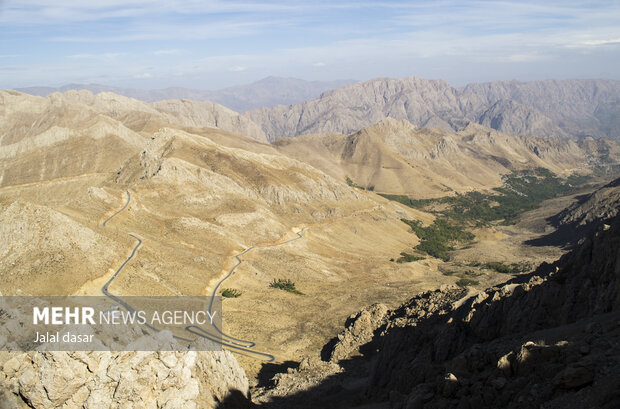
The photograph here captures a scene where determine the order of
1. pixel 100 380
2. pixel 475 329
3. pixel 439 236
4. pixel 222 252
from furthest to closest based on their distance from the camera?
1. pixel 439 236
2. pixel 222 252
3. pixel 475 329
4. pixel 100 380

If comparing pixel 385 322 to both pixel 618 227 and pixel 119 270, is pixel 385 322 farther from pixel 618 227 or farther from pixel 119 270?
pixel 119 270

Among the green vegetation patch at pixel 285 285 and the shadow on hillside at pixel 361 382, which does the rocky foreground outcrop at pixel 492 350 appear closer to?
the shadow on hillside at pixel 361 382

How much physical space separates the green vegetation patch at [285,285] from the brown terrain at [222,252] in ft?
3.72

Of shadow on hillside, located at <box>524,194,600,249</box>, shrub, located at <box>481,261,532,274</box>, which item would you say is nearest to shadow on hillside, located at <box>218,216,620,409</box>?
shrub, located at <box>481,261,532,274</box>

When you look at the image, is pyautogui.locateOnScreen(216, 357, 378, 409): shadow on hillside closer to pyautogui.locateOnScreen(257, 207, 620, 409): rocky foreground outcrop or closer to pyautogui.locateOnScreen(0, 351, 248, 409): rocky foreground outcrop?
pyautogui.locateOnScreen(257, 207, 620, 409): rocky foreground outcrop

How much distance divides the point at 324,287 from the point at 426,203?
121679mm

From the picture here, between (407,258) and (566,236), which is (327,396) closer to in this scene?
(407,258)

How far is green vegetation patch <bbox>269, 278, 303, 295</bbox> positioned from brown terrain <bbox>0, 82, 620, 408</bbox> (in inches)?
44.6

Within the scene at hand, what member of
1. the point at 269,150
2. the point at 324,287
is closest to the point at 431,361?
the point at 324,287

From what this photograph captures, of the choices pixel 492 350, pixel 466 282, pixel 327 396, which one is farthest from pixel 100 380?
pixel 466 282

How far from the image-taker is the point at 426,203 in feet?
575

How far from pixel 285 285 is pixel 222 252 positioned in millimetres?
11148

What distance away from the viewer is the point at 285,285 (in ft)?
197

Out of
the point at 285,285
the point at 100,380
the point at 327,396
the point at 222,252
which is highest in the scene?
the point at 100,380
